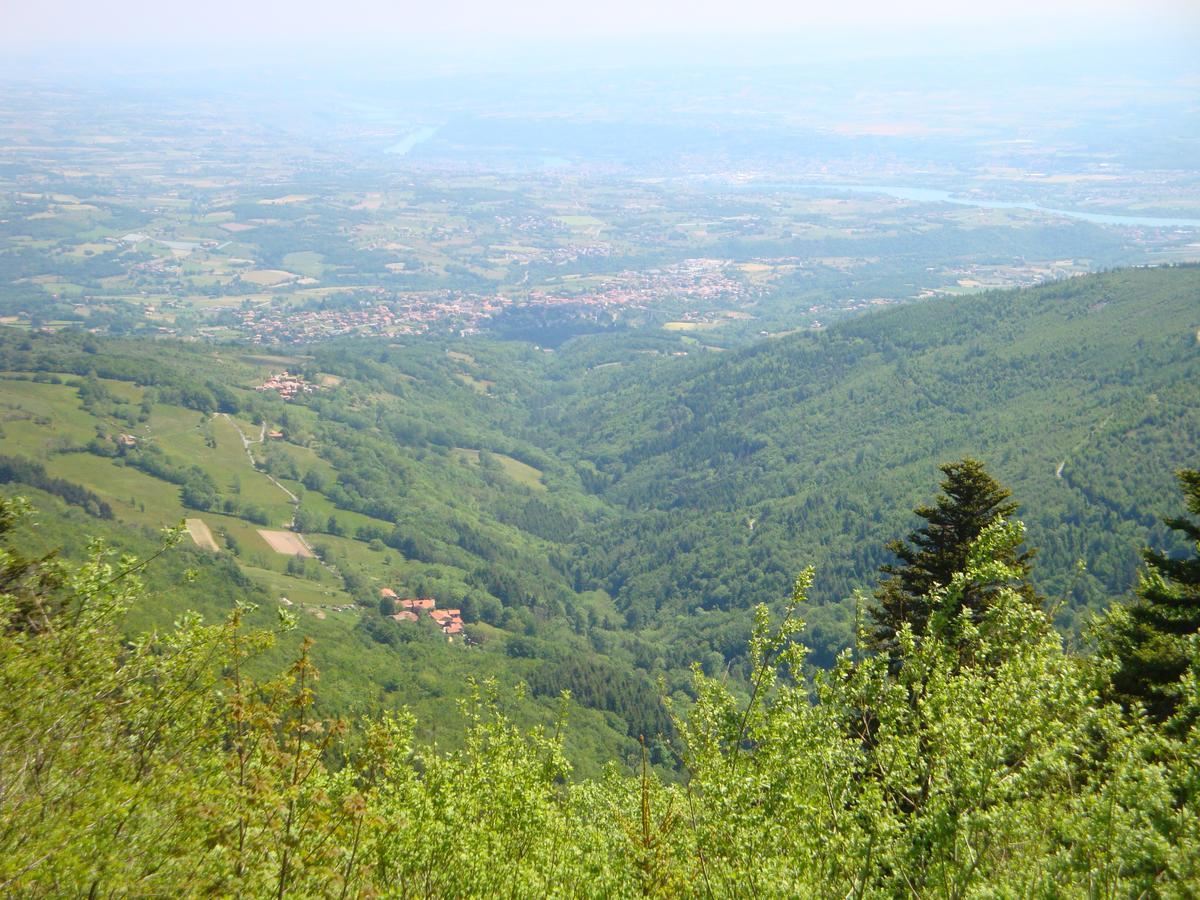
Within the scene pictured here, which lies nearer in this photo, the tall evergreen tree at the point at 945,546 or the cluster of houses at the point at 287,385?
the tall evergreen tree at the point at 945,546

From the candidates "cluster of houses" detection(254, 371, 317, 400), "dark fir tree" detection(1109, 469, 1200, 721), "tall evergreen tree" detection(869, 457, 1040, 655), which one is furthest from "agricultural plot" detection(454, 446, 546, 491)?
"dark fir tree" detection(1109, 469, 1200, 721)

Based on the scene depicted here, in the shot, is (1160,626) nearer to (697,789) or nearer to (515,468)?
(697,789)

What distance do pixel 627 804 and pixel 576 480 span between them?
150 m

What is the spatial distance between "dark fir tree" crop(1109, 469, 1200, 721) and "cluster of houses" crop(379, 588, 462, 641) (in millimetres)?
87374

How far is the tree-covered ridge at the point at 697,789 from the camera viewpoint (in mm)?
9703

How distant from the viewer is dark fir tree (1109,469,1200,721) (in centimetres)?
1912

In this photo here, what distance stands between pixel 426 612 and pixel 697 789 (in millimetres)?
96145

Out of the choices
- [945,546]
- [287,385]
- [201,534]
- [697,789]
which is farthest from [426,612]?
[697,789]

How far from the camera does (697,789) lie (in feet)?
50.2

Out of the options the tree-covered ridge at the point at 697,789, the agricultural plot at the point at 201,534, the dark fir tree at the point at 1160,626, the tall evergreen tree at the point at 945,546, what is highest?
the tree-covered ridge at the point at 697,789

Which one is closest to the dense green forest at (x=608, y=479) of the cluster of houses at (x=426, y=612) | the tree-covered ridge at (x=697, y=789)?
the cluster of houses at (x=426, y=612)

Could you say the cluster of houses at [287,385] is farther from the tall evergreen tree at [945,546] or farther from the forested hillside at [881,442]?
the tall evergreen tree at [945,546]

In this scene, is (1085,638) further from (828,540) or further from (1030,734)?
(828,540)

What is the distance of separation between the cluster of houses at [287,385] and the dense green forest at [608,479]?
1.49m
